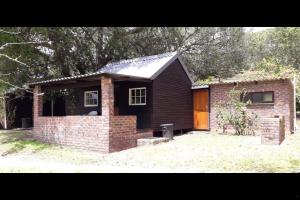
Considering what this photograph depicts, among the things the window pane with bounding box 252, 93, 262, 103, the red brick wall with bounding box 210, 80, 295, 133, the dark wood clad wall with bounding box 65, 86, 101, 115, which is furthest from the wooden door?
the dark wood clad wall with bounding box 65, 86, 101, 115

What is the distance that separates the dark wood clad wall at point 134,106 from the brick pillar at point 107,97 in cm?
381

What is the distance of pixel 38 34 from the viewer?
2080cm

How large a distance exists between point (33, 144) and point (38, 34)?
316 inches

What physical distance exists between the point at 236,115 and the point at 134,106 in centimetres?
507

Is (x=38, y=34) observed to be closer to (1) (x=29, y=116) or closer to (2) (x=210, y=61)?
(1) (x=29, y=116)

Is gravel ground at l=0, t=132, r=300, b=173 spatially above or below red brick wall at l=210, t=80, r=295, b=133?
below

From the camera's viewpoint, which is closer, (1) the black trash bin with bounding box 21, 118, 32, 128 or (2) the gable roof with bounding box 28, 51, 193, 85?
(2) the gable roof with bounding box 28, 51, 193, 85

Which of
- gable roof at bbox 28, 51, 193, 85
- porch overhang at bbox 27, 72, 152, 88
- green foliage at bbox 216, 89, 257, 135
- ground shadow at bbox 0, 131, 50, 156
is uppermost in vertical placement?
gable roof at bbox 28, 51, 193, 85

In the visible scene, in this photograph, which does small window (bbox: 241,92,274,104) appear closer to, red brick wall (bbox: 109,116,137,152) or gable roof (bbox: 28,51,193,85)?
gable roof (bbox: 28,51,193,85)

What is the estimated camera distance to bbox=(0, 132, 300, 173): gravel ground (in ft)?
30.3

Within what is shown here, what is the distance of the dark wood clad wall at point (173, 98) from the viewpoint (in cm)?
1702

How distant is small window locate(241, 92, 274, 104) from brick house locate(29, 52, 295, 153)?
5 centimetres
